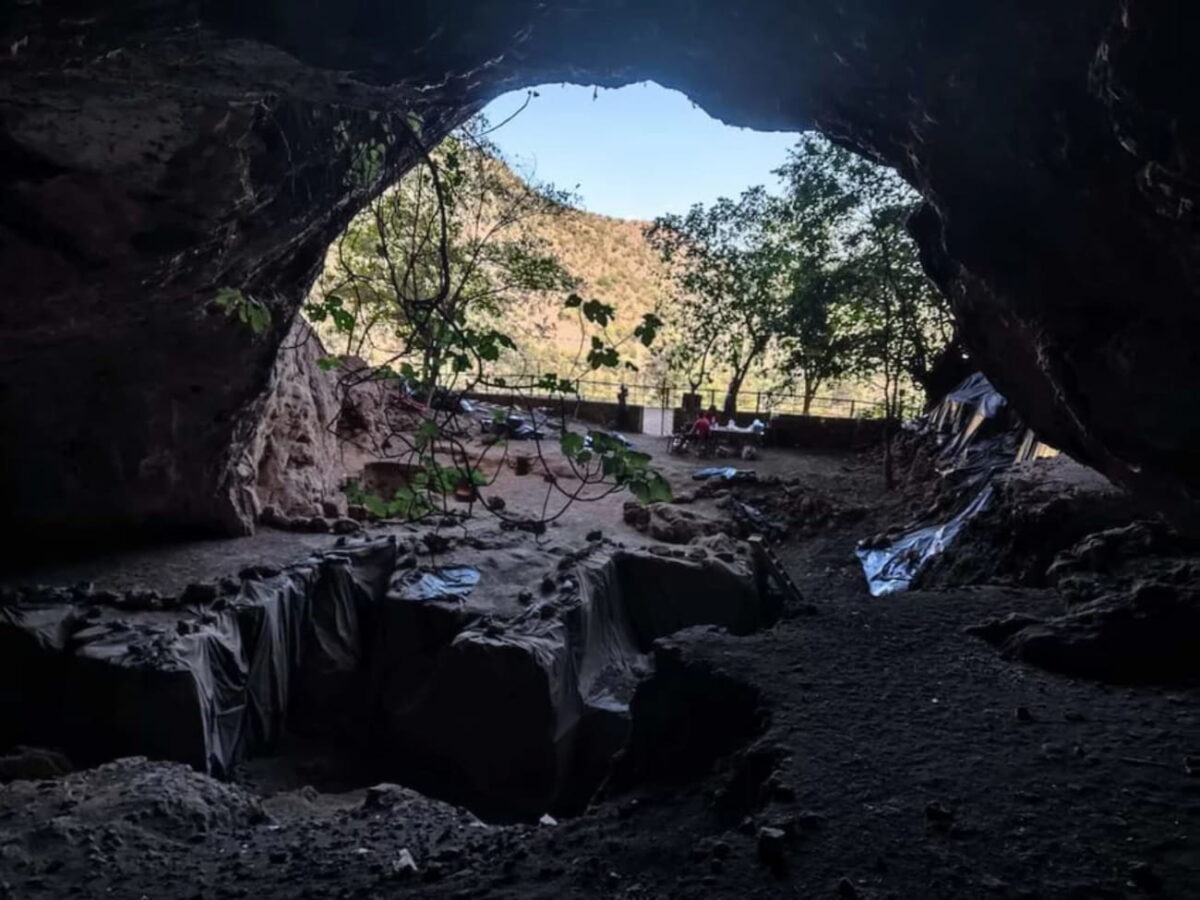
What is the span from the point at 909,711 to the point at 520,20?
2.98m

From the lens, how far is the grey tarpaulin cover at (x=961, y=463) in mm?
7238

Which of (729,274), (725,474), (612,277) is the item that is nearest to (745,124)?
(725,474)

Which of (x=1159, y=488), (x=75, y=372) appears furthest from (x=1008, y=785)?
(x=75, y=372)

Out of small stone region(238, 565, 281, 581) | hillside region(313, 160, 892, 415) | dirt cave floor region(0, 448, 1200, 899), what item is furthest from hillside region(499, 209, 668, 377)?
dirt cave floor region(0, 448, 1200, 899)

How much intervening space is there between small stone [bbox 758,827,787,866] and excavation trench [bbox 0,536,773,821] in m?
3.39

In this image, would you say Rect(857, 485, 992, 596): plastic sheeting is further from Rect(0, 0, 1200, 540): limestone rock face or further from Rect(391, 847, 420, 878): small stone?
Rect(391, 847, 420, 878): small stone

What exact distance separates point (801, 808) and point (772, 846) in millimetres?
255

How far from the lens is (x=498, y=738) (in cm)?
550

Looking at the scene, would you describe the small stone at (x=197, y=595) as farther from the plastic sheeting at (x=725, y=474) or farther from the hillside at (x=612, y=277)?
the hillside at (x=612, y=277)

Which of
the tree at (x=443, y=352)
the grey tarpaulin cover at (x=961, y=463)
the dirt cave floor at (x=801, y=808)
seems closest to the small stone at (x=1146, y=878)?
the dirt cave floor at (x=801, y=808)

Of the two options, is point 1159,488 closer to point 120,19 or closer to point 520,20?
point 520,20

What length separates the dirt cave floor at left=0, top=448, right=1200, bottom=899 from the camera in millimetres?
2186

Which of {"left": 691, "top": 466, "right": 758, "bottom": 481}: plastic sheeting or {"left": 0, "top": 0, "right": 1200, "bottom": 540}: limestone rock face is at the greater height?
{"left": 0, "top": 0, "right": 1200, "bottom": 540}: limestone rock face

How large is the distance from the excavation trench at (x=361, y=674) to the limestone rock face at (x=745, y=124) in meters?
2.16
